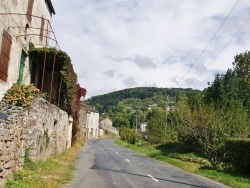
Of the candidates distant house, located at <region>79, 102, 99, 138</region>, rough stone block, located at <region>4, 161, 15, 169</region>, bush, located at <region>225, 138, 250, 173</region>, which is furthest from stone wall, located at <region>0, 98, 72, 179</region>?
distant house, located at <region>79, 102, 99, 138</region>

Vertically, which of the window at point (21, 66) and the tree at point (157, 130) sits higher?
the window at point (21, 66)

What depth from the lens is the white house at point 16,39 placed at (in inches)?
648

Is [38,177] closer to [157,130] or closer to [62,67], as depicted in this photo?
[62,67]

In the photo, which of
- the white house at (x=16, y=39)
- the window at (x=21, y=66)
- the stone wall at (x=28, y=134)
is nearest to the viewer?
the stone wall at (x=28, y=134)

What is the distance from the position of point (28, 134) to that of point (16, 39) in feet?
18.8

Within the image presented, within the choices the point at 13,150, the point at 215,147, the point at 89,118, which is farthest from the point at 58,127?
the point at 89,118

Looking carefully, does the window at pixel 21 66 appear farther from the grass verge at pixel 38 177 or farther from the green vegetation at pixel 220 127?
the green vegetation at pixel 220 127

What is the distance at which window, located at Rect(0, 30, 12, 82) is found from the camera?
16.1 metres

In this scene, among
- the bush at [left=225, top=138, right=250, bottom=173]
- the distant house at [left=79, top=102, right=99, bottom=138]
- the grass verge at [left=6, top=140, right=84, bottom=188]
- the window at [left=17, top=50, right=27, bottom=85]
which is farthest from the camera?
the distant house at [left=79, top=102, right=99, bottom=138]

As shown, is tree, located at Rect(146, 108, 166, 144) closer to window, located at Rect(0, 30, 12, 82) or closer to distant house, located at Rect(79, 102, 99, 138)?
distant house, located at Rect(79, 102, 99, 138)

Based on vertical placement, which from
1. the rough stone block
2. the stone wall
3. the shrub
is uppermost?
the shrub

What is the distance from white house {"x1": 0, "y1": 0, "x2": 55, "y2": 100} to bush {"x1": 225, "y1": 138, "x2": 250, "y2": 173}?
1360 cm

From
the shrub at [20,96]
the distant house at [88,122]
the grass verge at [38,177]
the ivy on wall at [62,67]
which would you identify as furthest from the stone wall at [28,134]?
the distant house at [88,122]

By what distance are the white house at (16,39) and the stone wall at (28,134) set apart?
6.56ft
